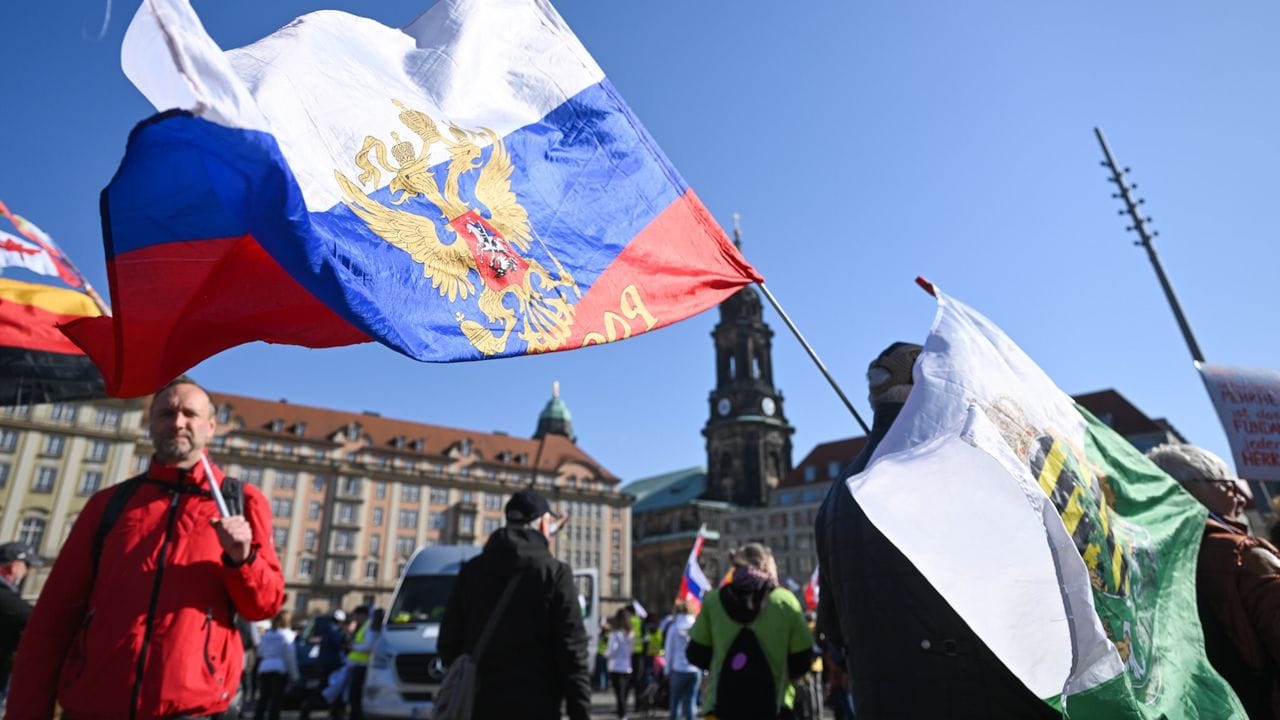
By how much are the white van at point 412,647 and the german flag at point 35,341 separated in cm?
455

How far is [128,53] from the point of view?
2.07 m

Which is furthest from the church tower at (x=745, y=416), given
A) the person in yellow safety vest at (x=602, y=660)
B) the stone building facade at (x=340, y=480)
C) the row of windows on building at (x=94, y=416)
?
the person in yellow safety vest at (x=602, y=660)

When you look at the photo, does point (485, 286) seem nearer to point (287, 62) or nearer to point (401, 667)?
point (287, 62)

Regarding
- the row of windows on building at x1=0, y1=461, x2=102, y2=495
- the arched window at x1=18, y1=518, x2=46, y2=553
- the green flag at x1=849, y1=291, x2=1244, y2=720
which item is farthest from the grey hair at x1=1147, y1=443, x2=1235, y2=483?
the arched window at x1=18, y1=518, x2=46, y2=553

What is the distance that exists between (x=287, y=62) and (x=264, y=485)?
2888 inches

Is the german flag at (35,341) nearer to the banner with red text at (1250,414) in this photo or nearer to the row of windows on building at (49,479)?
the banner with red text at (1250,414)

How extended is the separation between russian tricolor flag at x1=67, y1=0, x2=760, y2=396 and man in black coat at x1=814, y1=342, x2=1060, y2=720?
1.25 metres

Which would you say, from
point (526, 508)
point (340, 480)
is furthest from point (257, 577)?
point (340, 480)

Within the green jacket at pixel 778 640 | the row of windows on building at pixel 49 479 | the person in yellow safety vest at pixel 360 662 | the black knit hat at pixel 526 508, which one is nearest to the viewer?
the black knit hat at pixel 526 508

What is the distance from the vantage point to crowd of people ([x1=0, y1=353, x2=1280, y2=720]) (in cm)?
235

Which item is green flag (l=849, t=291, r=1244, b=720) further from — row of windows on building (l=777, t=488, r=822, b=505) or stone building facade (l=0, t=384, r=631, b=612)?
row of windows on building (l=777, t=488, r=822, b=505)

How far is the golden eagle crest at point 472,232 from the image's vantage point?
2822 millimetres

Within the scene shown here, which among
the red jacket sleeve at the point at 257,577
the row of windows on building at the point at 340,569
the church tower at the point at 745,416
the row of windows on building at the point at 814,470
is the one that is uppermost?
the church tower at the point at 745,416

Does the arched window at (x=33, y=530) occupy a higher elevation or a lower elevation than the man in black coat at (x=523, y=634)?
higher
